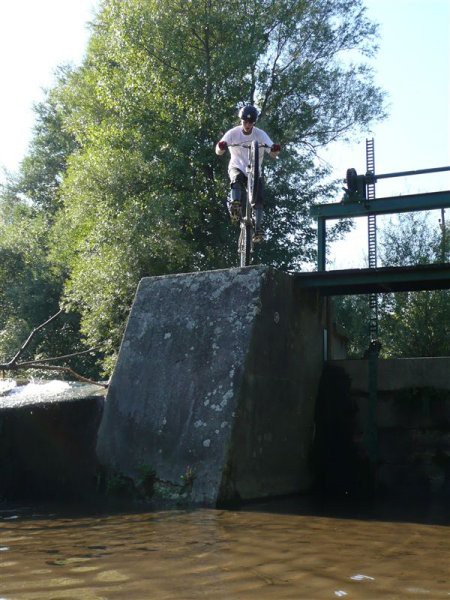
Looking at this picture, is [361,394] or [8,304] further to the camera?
[8,304]

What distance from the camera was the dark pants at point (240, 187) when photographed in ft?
25.2

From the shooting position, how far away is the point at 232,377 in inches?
255

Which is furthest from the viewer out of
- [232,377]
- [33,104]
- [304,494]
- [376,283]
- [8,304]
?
[33,104]

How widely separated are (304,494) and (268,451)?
764 millimetres

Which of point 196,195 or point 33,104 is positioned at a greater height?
point 33,104

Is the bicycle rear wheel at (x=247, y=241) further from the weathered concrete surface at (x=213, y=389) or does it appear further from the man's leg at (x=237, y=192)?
the weathered concrete surface at (x=213, y=389)

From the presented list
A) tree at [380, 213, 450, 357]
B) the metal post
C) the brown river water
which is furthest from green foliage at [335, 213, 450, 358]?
the brown river water

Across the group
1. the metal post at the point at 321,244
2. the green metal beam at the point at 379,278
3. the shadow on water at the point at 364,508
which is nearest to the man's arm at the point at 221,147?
the green metal beam at the point at 379,278

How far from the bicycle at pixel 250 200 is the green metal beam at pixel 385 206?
1.06 metres

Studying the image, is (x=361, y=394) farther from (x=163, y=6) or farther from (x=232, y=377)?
(x=163, y=6)

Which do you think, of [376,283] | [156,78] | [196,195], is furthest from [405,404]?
[156,78]

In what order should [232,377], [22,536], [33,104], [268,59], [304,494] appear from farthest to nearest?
[33,104]
[268,59]
[304,494]
[232,377]
[22,536]

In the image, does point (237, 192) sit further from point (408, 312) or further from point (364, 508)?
point (408, 312)

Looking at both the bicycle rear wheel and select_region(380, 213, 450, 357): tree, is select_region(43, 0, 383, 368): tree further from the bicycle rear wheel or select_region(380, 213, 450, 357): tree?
the bicycle rear wheel
